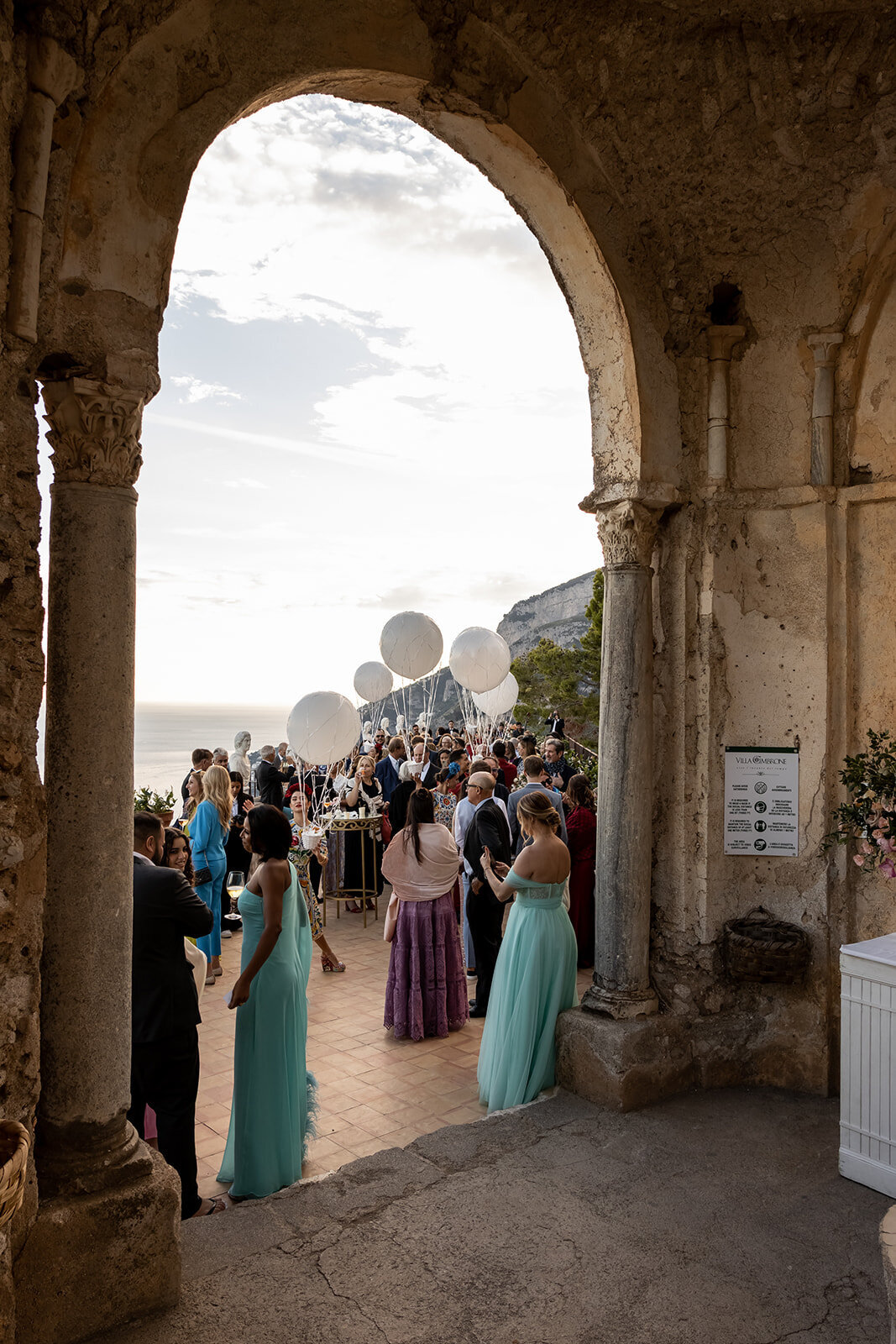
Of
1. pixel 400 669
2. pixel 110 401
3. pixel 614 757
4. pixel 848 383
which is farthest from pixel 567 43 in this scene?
pixel 400 669

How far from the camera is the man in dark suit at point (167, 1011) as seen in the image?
11.5 feet

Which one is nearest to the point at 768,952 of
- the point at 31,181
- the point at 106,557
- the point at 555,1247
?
the point at 555,1247

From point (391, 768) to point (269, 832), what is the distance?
6591 mm

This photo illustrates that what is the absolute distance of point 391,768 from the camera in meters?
10.5

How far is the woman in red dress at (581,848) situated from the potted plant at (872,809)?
2.69 metres

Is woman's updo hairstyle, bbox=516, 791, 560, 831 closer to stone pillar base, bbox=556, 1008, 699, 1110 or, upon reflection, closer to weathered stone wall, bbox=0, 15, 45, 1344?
stone pillar base, bbox=556, 1008, 699, 1110

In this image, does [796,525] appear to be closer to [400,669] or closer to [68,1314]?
[68,1314]

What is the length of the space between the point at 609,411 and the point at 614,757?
1.74 m

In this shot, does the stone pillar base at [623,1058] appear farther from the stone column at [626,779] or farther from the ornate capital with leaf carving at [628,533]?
the ornate capital with leaf carving at [628,533]

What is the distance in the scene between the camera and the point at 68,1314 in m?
2.55

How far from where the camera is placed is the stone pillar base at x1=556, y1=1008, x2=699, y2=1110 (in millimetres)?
4145

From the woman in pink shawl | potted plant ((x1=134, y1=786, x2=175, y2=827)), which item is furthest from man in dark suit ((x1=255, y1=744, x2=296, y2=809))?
the woman in pink shawl

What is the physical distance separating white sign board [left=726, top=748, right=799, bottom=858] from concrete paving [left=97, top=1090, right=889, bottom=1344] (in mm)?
1283

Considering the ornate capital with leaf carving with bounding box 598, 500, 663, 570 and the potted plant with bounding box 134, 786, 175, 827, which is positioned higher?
the ornate capital with leaf carving with bounding box 598, 500, 663, 570
